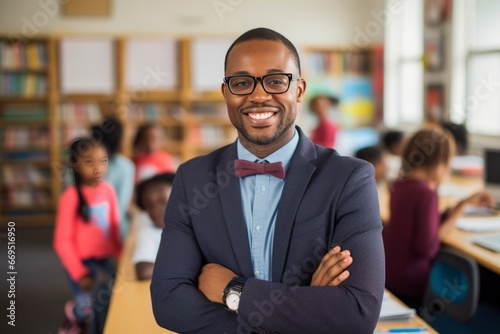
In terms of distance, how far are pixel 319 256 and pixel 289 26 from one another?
279 inches

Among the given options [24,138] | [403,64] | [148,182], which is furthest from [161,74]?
[148,182]

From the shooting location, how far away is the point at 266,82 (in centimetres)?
162

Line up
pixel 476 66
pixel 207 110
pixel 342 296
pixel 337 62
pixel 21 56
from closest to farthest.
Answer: pixel 342 296, pixel 476 66, pixel 21 56, pixel 207 110, pixel 337 62

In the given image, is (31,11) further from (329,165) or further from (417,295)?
(329,165)

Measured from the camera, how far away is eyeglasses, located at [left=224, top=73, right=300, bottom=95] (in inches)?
63.4

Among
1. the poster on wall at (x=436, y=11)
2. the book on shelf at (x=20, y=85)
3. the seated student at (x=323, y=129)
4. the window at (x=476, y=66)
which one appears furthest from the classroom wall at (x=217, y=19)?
the window at (x=476, y=66)

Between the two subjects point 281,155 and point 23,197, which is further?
point 23,197

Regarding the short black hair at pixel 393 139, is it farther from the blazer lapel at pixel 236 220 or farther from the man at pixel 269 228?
the blazer lapel at pixel 236 220

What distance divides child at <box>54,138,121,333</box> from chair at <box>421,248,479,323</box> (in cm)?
170

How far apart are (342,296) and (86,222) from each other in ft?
6.25

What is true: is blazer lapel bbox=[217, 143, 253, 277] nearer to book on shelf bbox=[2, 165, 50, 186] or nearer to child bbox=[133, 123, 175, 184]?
child bbox=[133, 123, 175, 184]

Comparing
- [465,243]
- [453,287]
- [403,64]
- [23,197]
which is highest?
[403,64]

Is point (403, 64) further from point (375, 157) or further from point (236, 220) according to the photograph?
point (236, 220)

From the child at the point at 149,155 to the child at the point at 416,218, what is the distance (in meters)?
2.32
